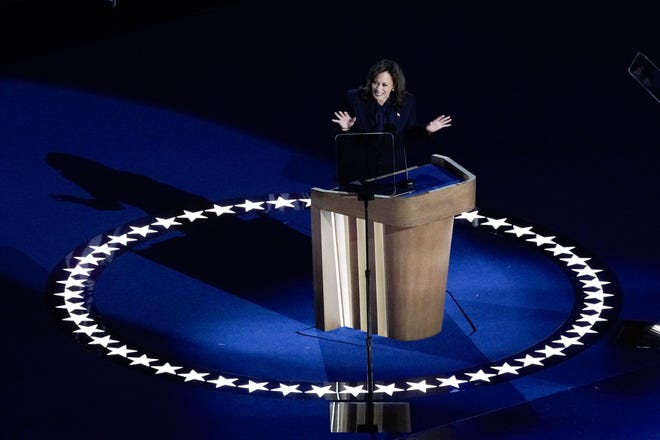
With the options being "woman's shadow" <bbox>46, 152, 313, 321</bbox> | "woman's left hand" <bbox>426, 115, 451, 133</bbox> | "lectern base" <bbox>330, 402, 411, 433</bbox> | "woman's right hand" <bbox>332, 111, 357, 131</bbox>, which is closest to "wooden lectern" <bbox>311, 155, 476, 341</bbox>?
"woman's left hand" <bbox>426, 115, 451, 133</bbox>

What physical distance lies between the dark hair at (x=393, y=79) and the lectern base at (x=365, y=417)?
185 cm

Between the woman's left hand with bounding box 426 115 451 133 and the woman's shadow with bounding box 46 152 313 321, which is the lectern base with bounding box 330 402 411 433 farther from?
the woman's left hand with bounding box 426 115 451 133

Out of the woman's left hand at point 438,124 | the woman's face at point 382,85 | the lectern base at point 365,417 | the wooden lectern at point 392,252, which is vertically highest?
the woman's face at point 382,85

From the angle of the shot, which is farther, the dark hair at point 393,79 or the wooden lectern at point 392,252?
the dark hair at point 393,79

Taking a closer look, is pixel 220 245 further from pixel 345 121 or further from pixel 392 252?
pixel 392 252

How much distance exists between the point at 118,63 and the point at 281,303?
14.8 ft

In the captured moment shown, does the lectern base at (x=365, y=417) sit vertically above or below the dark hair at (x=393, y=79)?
below

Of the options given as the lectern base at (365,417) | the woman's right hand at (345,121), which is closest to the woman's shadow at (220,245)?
the woman's right hand at (345,121)

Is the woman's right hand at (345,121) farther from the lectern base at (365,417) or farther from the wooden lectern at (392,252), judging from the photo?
the lectern base at (365,417)

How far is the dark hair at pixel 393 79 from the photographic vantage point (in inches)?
310

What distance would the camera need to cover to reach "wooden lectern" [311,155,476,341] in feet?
24.3

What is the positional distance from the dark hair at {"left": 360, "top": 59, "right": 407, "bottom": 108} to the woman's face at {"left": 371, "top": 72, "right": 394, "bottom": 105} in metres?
0.02

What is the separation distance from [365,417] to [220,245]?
253 centimetres

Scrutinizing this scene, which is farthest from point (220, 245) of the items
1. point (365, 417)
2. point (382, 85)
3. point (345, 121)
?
point (365, 417)
